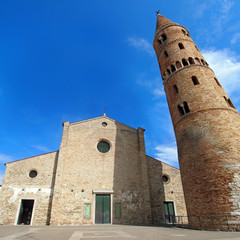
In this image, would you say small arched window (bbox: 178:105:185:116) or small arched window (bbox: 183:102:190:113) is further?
small arched window (bbox: 178:105:185:116)

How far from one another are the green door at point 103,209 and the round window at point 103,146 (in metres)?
4.04

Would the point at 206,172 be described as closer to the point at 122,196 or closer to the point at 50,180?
the point at 122,196

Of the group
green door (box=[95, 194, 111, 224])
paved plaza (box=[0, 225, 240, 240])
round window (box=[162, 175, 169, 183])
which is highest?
round window (box=[162, 175, 169, 183])

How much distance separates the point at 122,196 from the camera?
49.2ft

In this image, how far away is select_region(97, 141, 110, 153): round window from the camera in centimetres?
1670

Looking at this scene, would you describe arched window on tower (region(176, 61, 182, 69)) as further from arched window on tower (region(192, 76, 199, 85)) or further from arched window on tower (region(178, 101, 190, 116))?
arched window on tower (region(178, 101, 190, 116))

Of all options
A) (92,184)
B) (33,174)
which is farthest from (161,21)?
(33,174)

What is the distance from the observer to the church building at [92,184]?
13359mm

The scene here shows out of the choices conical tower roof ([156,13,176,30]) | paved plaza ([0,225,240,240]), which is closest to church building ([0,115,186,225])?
paved plaza ([0,225,240,240])

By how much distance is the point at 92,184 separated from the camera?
1478 cm

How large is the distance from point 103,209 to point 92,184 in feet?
7.18

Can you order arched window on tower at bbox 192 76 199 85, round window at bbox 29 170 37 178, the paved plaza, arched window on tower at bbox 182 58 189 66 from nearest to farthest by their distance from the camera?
the paved plaza
arched window on tower at bbox 192 76 199 85
round window at bbox 29 170 37 178
arched window on tower at bbox 182 58 189 66

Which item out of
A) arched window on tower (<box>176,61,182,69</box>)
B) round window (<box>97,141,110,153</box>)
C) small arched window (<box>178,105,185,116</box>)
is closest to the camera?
small arched window (<box>178,105,185,116</box>)

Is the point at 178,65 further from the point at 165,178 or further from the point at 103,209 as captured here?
the point at 103,209
